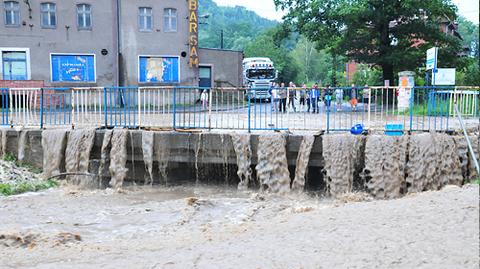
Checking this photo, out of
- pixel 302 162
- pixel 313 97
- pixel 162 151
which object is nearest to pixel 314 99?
pixel 313 97

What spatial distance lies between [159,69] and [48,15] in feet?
25.7

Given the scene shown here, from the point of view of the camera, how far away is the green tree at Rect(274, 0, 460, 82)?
2447 cm

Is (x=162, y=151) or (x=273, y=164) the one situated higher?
(x=162, y=151)

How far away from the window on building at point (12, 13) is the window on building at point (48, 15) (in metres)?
1.44

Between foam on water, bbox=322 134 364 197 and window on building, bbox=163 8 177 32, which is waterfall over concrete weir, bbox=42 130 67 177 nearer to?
foam on water, bbox=322 134 364 197

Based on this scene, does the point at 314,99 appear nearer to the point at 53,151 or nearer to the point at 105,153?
the point at 105,153

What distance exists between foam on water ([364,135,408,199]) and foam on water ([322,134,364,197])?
342mm

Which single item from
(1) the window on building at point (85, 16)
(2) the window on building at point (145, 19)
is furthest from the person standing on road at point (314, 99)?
(1) the window on building at point (85, 16)

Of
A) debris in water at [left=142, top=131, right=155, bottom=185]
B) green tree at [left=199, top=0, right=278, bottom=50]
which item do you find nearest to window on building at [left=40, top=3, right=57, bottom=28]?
debris in water at [left=142, top=131, right=155, bottom=185]

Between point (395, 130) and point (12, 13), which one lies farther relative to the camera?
point (12, 13)

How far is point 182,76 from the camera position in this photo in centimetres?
3416

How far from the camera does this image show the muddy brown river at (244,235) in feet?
19.3

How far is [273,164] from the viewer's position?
13633 millimetres

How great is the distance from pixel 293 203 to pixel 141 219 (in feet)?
12.7
